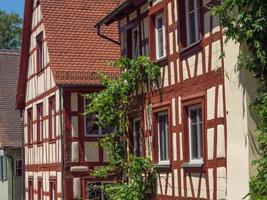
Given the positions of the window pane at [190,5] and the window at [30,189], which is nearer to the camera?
the window pane at [190,5]

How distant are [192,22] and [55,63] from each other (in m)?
10.6

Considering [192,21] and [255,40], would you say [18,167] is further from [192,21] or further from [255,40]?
[255,40]

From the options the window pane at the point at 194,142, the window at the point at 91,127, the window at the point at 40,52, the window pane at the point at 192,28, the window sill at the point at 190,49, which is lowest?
the window pane at the point at 194,142

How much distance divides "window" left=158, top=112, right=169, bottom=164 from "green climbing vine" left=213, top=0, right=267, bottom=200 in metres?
4.97

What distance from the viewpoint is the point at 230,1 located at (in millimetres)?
11602

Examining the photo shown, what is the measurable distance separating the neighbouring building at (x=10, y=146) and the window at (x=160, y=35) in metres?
18.4

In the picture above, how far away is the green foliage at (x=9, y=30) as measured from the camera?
221 feet

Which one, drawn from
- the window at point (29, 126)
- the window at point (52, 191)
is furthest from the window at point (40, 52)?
the window at point (52, 191)

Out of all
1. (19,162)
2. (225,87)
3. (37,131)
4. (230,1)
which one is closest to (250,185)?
(225,87)

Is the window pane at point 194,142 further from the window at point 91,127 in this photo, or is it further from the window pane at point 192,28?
the window at point 91,127

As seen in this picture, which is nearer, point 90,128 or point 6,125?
point 90,128

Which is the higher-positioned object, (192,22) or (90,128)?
(192,22)

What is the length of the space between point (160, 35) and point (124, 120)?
2.98 m

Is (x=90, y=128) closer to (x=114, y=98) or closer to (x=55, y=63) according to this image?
(x=55, y=63)
